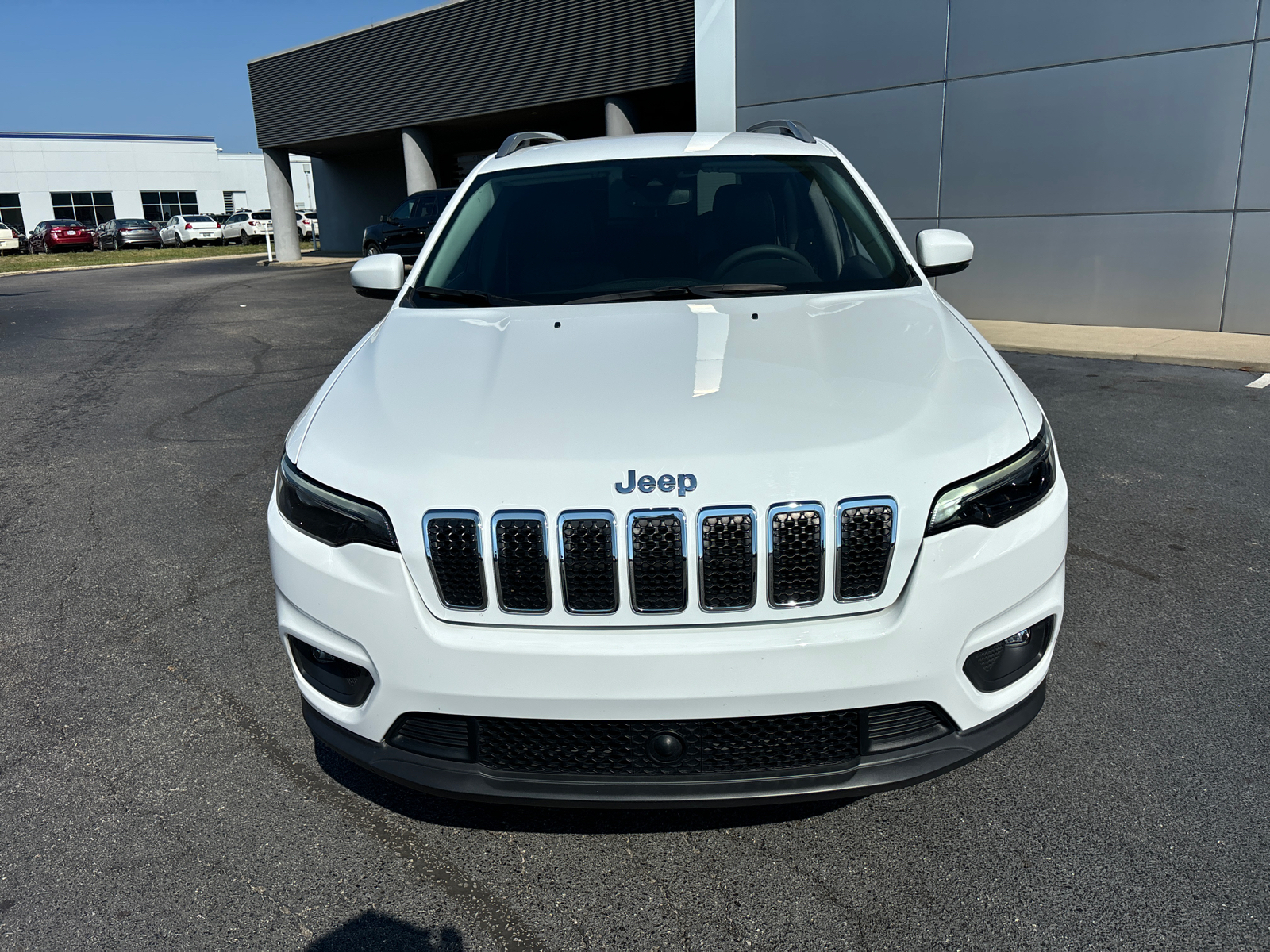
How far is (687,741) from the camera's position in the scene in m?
1.94

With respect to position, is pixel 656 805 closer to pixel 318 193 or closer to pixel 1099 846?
pixel 1099 846

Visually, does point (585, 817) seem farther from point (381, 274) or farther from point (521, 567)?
point (381, 274)

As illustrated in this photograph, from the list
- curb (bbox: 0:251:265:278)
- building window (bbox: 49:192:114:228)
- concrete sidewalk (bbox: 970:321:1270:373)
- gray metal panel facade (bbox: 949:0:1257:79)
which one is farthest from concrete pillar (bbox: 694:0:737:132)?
building window (bbox: 49:192:114:228)

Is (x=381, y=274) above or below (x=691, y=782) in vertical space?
above

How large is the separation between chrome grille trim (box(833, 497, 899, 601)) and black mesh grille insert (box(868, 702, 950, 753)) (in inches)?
9.9

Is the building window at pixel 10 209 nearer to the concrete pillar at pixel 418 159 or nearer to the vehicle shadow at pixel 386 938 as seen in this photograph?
the concrete pillar at pixel 418 159

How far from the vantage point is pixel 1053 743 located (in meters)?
2.65

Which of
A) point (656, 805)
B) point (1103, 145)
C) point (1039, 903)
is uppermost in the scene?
point (1103, 145)

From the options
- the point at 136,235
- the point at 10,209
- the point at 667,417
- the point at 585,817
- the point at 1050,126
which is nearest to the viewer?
the point at 667,417

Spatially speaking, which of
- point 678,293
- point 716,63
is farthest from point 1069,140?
point 678,293

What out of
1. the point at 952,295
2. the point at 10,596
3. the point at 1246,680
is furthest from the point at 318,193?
the point at 1246,680

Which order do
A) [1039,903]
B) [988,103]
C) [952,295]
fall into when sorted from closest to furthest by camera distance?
1. [1039,903]
2. [988,103]
3. [952,295]

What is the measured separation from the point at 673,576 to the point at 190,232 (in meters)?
48.5

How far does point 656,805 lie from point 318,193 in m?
38.9
